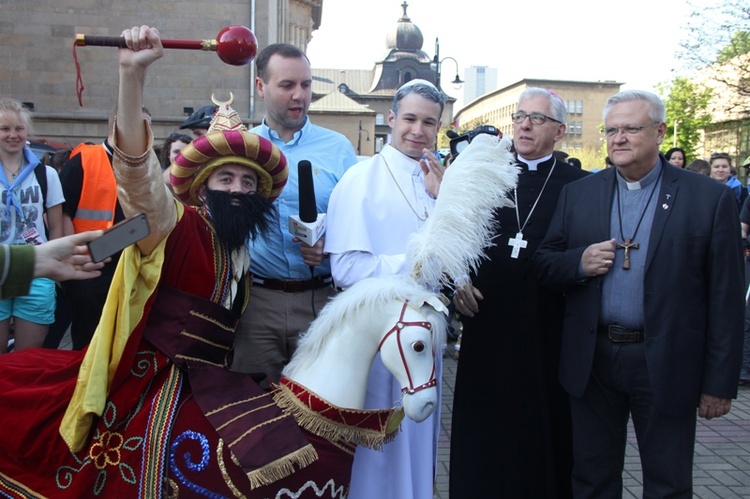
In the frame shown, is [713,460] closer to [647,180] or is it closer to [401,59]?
[647,180]

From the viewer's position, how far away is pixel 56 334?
Result: 16.6ft

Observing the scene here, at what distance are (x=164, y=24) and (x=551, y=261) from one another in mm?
14529

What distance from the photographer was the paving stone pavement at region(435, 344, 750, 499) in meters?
4.29

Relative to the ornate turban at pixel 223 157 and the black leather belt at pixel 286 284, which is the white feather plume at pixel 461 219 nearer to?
the ornate turban at pixel 223 157

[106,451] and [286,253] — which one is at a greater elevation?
[286,253]

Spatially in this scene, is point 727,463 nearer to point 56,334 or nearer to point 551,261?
point 551,261

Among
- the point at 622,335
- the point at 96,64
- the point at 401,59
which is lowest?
the point at 622,335

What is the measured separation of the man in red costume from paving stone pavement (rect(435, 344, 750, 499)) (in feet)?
7.43

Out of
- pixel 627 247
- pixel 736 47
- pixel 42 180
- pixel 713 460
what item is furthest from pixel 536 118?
pixel 736 47

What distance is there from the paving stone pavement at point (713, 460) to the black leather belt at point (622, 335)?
1.82 meters

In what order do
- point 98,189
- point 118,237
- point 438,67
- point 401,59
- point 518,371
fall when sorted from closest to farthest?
point 118,237 < point 518,371 < point 98,189 < point 438,67 < point 401,59

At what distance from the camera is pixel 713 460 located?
15.8 ft

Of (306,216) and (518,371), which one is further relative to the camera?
(518,371)

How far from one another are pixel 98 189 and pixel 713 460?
4.89 meters
